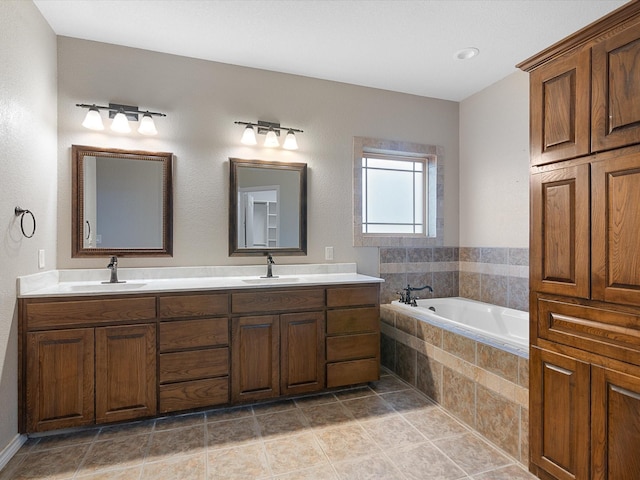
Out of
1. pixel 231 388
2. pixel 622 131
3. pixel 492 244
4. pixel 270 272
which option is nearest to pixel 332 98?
pixel 270 272

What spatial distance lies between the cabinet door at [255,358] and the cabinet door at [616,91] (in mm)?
2109

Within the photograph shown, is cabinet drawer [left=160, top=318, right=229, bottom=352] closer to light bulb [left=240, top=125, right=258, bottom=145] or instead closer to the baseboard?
the baseboard

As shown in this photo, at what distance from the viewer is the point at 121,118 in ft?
8.66

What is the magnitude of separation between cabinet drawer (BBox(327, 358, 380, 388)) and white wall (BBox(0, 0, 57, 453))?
1958 mm

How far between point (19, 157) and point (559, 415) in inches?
125

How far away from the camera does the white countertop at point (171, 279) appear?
223 cm

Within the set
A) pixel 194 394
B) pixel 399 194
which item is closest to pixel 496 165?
pixel 399 194

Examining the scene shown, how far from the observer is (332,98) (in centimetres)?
332

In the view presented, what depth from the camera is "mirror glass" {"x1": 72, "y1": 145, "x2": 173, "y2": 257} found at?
8.61 ft

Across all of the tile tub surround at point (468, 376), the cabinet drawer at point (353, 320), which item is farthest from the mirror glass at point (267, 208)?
the tile tub surround at point (468, 376)

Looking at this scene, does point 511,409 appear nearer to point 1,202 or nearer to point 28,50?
point 1,202

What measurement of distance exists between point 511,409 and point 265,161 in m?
2.50

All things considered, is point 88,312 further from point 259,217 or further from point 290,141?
point 290,141

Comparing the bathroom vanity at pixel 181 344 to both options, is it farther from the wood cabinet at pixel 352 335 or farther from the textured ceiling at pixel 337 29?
the textured ceiling at pixel 337 29
